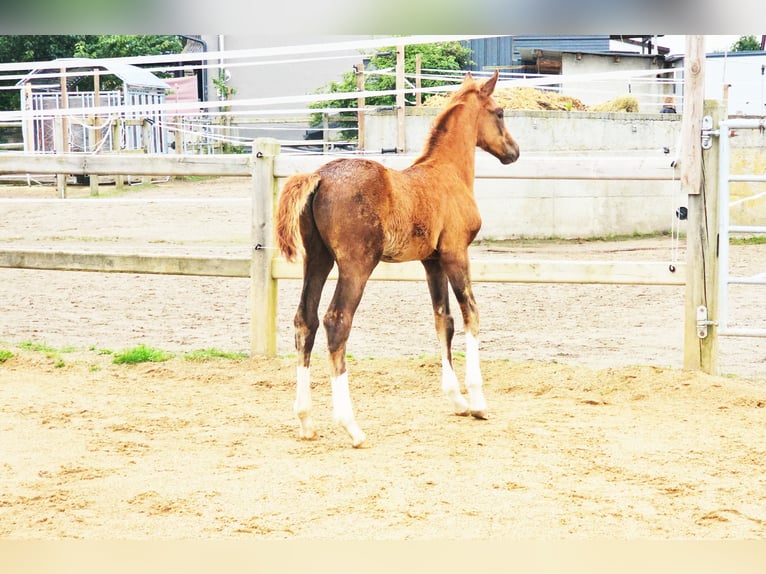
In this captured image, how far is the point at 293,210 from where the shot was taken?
3.93 meters

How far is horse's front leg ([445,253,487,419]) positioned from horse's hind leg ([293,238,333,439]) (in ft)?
2.09

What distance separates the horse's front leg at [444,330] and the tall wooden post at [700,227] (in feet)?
5.53

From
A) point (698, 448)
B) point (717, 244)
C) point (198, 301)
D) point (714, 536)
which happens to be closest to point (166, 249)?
point (198, 301)

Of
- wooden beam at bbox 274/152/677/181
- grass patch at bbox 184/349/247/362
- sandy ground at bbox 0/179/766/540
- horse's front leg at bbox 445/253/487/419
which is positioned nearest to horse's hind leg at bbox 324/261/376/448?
sandy ground at bbox 0/179/766/540

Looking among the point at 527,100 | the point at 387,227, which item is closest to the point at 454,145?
the point at 387,227

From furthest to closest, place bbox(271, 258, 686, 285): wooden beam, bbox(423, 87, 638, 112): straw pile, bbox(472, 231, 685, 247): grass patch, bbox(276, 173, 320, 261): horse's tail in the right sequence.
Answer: bbox(423, 87, 638, 112): straw pile
bbox(472, 231, 685, 247): grass patch
bbox(271, 258, 686, 285): wooden beam
bbox(276, 173, 320, 261): horse's tail

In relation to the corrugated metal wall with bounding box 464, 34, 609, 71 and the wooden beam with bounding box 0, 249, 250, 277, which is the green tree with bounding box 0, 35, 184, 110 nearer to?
the corrugated metal wall with bounding box 464, 34, 609, 71

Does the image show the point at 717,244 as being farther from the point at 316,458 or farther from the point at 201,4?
the point at 201,4

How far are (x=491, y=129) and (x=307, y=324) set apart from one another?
5.03 feet

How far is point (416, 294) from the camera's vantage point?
30.2ft

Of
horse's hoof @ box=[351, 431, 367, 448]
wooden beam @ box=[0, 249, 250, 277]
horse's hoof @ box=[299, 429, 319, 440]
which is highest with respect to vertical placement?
wooden beam @ box=[0, 249, 250, 277]

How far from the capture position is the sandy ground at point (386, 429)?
9.92 ft

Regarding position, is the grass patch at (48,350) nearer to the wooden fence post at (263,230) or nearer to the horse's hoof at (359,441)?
the wooden fence post at (263,230)

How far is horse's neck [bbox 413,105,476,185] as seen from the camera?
4.67 m
